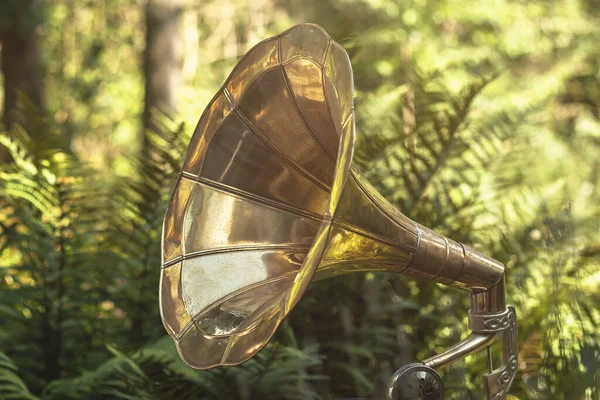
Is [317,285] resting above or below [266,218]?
below

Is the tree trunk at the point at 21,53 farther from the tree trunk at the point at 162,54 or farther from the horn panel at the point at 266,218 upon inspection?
the horn panel at the point at 266,218

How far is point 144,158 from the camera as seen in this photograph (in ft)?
9.49

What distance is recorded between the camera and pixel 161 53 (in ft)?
15.2

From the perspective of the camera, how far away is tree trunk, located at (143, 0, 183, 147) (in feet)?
15.1

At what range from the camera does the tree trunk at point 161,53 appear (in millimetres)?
4609

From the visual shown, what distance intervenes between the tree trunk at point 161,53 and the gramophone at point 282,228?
2915 millimetres

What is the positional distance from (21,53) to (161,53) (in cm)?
102

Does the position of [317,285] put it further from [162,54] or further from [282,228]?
[162,54]

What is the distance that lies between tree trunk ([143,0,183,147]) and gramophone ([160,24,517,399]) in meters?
2.91

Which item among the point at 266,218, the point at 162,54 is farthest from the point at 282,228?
the point at 162,54

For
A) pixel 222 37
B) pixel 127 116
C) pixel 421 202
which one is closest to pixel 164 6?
pixel 421 202

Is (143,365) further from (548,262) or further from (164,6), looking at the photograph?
(164,6)

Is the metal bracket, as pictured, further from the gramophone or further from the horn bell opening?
the horn bell opening

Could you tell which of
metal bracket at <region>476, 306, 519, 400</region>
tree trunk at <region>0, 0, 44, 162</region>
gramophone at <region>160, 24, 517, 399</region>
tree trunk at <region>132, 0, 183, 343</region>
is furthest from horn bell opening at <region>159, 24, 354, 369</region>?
tree trunk at <region>0, 0, 44, 162</region>
